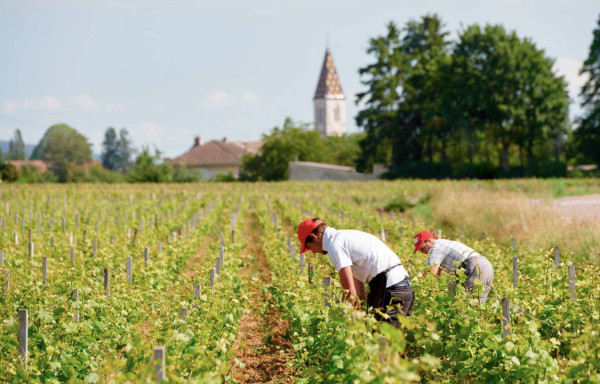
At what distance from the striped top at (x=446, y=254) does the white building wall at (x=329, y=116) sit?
288 ft

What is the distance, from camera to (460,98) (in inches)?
1542

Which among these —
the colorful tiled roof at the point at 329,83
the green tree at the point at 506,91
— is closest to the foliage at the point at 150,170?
the green tree at the point at 506,91

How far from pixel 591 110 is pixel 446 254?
118 ft

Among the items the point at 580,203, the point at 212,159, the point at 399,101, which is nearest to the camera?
the point at 580,203

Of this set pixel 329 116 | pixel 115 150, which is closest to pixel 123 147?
pixel 115 150

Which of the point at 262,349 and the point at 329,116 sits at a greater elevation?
the point at 329,116

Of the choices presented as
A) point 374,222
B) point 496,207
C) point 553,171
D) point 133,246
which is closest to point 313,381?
point 133,246

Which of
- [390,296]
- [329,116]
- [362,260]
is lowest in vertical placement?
[390,296]

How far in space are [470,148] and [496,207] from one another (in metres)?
26.1

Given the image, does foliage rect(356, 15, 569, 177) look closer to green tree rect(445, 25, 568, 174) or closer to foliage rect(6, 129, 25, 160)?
green tree rect(445, 25, 568, 174)

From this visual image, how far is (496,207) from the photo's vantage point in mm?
13844

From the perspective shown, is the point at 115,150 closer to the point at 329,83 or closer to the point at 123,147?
the point at 123,147

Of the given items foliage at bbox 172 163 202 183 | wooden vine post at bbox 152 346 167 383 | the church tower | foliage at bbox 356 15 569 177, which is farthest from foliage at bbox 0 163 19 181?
the church tower

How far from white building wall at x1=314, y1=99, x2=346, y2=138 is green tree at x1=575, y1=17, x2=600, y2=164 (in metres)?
56.6
